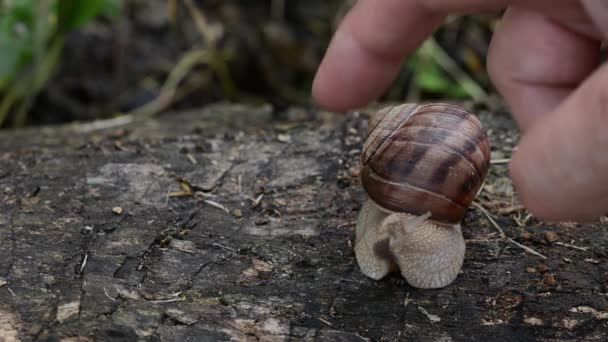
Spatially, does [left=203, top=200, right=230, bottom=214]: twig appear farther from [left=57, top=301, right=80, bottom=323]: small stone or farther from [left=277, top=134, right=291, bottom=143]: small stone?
[left=57, top=301, right=80, bottom=323]: small stone

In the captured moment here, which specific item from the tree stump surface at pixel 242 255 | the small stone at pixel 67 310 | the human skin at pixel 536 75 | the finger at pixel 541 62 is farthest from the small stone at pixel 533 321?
the small stone at pixel 67 310

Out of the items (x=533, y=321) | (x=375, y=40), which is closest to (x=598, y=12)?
(x=375, y=40)

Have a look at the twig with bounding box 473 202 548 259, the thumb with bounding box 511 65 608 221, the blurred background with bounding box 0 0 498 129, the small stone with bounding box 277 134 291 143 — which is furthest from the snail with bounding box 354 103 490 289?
the blurred background with bounding box 0 0 498 129

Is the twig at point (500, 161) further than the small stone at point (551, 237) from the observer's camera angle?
Yes

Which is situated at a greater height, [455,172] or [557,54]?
[557,54]

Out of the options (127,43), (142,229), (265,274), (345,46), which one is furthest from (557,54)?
(127,43)

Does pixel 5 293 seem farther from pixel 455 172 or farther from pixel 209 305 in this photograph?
pixel 455 172

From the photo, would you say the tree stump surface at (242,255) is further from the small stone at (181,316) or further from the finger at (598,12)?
the finger at (598,12)
